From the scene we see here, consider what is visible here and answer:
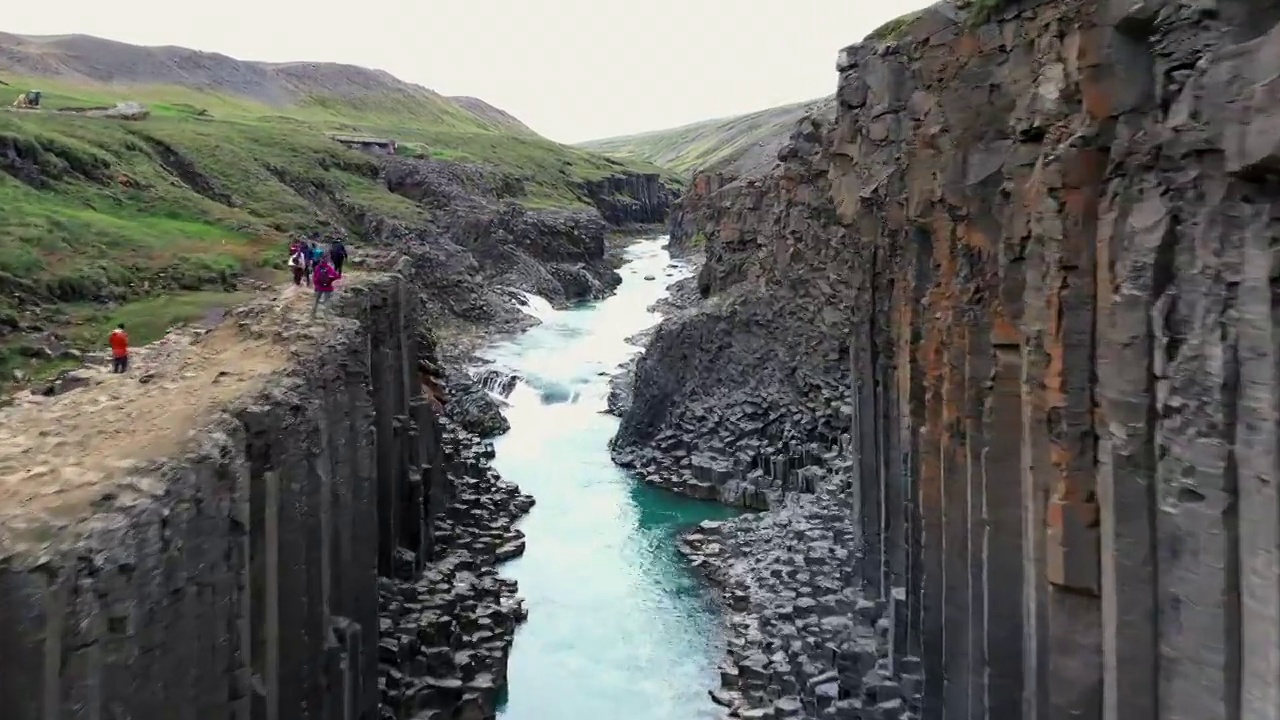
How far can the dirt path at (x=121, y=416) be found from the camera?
1163 cm

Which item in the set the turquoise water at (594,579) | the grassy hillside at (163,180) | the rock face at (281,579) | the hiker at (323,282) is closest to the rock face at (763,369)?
the turquoise water at (594,579)

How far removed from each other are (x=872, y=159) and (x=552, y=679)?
13.4m

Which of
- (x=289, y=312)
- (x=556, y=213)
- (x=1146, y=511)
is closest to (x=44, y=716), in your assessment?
(x=1146, y=511)

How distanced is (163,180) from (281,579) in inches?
1265

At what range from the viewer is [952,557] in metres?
16.5

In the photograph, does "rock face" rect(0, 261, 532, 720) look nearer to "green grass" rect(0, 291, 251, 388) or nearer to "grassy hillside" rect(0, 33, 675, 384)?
"green grass" rect(0, 291, 251, 388)

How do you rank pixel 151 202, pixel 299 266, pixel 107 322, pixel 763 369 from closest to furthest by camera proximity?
pixel 107 322 → pixel 299 266 → pixel 151 202 → pixel 763 369

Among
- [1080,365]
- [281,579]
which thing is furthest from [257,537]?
[1080,365]

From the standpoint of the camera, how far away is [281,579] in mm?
15219

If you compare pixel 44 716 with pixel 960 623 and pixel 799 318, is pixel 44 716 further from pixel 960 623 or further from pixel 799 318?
pixel 799 318

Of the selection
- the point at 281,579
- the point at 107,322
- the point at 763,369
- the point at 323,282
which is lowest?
the point at 281,579

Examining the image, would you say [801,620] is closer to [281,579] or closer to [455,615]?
[455,615]

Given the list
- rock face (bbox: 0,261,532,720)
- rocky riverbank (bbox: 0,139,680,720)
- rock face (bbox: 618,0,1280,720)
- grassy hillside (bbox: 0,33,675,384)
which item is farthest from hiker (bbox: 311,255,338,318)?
rock face (bbox: 618,0,1280,720)

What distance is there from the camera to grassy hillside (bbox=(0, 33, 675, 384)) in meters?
26.1
